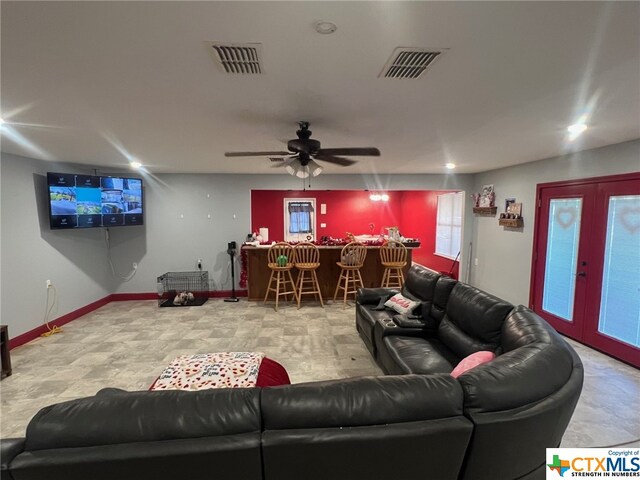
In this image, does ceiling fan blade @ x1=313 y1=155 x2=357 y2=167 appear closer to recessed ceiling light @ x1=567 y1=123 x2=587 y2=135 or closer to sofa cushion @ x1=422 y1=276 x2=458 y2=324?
sofa cushion @ x1=422 y1=276 x2=458 y2=324

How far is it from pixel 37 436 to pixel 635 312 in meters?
4.78

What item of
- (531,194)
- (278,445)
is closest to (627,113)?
(531,194)

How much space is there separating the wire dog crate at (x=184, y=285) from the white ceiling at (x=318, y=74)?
3106 mm

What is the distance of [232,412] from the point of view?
3.77ft

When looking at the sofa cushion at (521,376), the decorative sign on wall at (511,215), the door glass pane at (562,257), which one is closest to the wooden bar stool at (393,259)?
the decorative sign on wall at (511,215)

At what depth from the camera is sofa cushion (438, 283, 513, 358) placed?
2395 millimetres

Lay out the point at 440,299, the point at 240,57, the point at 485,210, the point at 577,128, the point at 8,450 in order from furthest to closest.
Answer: the point at 485,210 < the point at 440,299 < the point at 577,128 < the point at 240,57 < the point at 8,450

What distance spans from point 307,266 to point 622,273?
3989 mm

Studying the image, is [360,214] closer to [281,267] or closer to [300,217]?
[300,217]

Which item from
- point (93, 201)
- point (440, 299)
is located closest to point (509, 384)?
point (440, 299)

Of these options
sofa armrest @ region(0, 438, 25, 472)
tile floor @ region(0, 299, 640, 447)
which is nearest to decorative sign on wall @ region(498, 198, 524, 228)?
tile floor @ region(0, 299, 640, 447)

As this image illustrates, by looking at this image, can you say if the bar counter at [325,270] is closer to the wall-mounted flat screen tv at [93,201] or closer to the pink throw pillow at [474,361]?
the wall-mounted flat screen tv at [93,201]

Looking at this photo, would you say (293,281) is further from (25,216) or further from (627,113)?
(627,113)

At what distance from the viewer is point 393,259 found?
18.9ft
